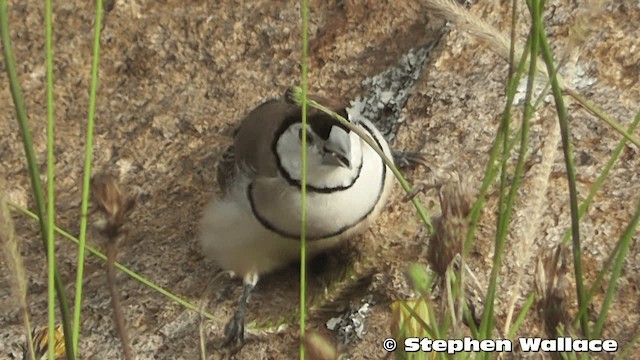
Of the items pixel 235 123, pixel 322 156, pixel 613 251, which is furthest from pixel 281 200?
pixel 613 251

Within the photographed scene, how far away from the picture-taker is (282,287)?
9.11ft

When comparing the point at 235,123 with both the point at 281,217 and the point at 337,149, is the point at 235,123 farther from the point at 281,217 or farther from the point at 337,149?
the point at 337,149

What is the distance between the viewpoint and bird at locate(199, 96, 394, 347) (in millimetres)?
2564

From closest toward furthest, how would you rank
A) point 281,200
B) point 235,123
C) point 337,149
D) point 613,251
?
1. point 613,251
2. point 337,149
3. point 281,200
4. point 235,123

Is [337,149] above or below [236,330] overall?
above

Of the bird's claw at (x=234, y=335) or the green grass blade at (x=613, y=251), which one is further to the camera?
the bird's claw at (x=234, y=335)

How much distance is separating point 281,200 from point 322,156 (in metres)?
0.21

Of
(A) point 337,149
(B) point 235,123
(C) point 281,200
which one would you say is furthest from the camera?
(B) point 235,123

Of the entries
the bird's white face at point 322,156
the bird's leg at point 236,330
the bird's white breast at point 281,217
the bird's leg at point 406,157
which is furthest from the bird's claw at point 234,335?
the bird's leg at point 406,157

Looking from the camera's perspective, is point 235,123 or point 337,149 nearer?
point 337,149

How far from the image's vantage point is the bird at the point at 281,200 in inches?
101

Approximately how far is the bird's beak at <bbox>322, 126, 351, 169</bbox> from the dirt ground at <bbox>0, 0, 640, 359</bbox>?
9.3 inches

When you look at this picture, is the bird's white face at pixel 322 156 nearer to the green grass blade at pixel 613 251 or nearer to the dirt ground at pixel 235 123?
the dirt ground at pixel 235 123

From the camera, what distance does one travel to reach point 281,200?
2.57 m
